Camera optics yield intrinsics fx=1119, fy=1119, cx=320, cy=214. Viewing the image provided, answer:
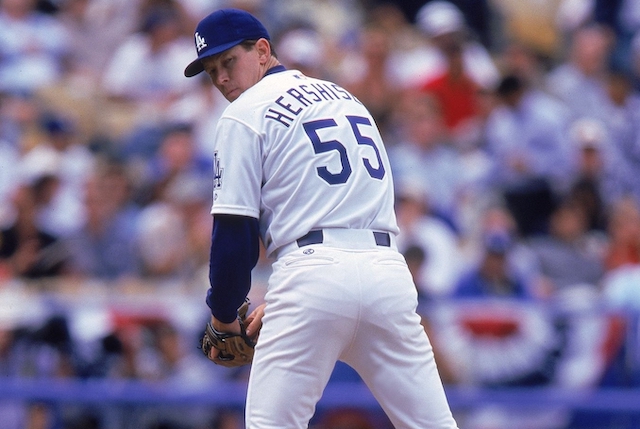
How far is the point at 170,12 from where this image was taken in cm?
1107

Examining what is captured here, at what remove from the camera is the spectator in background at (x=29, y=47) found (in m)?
10.7

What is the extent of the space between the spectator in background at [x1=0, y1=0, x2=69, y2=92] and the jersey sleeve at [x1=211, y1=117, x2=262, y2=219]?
673cm

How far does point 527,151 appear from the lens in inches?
382

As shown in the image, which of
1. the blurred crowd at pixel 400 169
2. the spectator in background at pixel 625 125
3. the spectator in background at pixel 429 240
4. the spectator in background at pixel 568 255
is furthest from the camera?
the spectator in background at pixel 625 125

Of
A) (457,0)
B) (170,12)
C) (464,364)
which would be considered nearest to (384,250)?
(464,364)

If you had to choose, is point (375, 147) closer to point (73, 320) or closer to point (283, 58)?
point (73, 320)

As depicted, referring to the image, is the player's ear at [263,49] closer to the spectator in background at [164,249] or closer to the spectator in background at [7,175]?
the spectator in background at [164,249]

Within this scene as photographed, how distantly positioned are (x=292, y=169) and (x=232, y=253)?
0.39 meters

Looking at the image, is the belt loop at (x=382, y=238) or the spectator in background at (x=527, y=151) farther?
the spectator in background at (x=527, y=151)

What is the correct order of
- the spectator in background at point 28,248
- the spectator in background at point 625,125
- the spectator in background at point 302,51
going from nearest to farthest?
1. the spectator in background at point 28,248
2. the spectator in background at point 302,51
3. the spectator in background at point 625,125

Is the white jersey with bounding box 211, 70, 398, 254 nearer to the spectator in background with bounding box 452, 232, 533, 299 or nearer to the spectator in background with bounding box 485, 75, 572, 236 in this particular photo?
the spectator in background with bounding box 452, 232, 533, 299

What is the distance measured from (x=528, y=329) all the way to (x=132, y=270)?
296 centimetres

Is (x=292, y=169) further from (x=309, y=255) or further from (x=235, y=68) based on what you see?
(x=235, y=68)

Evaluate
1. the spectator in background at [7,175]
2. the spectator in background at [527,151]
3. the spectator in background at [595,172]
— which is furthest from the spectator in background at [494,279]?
the spectator in background at [7,175]
